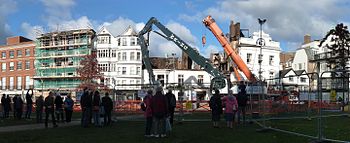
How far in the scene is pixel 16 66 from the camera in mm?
93000

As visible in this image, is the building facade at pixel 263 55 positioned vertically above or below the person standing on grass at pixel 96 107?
above

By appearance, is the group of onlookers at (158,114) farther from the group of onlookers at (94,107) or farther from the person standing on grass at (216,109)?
the group of onlookers at (94,107)

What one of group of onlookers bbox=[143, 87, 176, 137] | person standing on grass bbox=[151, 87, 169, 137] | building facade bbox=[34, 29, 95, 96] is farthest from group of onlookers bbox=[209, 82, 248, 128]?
building facade bbox=[34, 29, 95, 96]

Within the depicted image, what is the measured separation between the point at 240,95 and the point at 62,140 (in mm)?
10027

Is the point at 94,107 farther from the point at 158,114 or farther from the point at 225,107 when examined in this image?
the point at 225,107

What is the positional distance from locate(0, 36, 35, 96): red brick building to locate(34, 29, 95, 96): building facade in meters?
3.12

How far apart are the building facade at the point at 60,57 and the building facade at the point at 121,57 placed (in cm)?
464

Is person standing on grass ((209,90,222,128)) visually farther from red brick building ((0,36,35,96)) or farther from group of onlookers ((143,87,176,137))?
red brick building ((0,36,35,96))

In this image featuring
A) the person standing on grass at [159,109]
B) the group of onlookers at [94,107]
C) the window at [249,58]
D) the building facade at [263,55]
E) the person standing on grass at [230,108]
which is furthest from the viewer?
the window at [249,58]

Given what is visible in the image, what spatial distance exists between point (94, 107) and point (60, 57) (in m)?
67.9

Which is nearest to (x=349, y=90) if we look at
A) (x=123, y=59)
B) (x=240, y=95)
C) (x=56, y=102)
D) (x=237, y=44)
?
(x=240, y=95)

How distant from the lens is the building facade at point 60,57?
269ft

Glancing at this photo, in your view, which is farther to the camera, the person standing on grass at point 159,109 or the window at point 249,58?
the window at point 249,58

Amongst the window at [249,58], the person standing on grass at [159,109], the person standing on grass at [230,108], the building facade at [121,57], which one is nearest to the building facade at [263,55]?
the window at [249,58]
